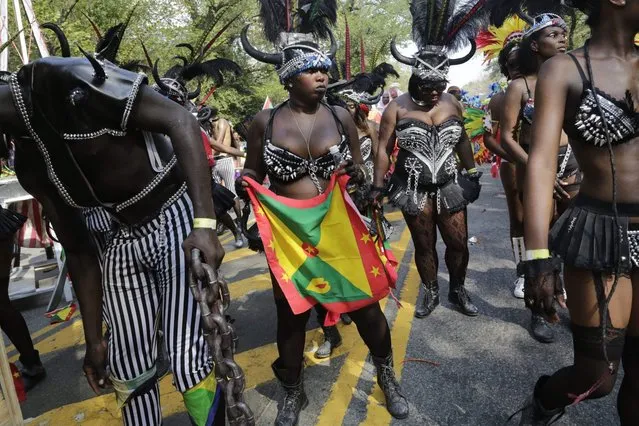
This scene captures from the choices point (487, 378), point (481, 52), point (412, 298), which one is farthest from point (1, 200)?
point (481, 52)

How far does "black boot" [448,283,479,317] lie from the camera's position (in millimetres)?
3576

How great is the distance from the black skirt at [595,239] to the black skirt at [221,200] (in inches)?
60.2

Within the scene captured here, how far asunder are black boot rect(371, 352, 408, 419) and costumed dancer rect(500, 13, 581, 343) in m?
1.22

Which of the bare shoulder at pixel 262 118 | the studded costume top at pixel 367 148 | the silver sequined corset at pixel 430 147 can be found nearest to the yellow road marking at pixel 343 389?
the silver sequined corset at pixel 430 147

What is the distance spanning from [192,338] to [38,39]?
15.9 feet

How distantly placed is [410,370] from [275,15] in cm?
270

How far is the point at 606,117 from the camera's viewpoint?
1617mm

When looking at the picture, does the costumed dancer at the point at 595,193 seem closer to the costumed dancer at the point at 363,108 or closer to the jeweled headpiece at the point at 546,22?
the jeweled headpiece at the point at 546,22

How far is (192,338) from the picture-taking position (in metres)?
1.88

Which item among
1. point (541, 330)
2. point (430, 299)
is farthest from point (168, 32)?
point (541, 330)

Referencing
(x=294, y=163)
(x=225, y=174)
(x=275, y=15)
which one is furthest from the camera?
(x=225, y=174)

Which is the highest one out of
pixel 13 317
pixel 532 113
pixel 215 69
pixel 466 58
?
pixel 215 69

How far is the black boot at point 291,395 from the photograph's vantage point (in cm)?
247

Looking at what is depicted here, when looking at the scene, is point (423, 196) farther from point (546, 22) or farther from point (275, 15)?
point (275, 15)
